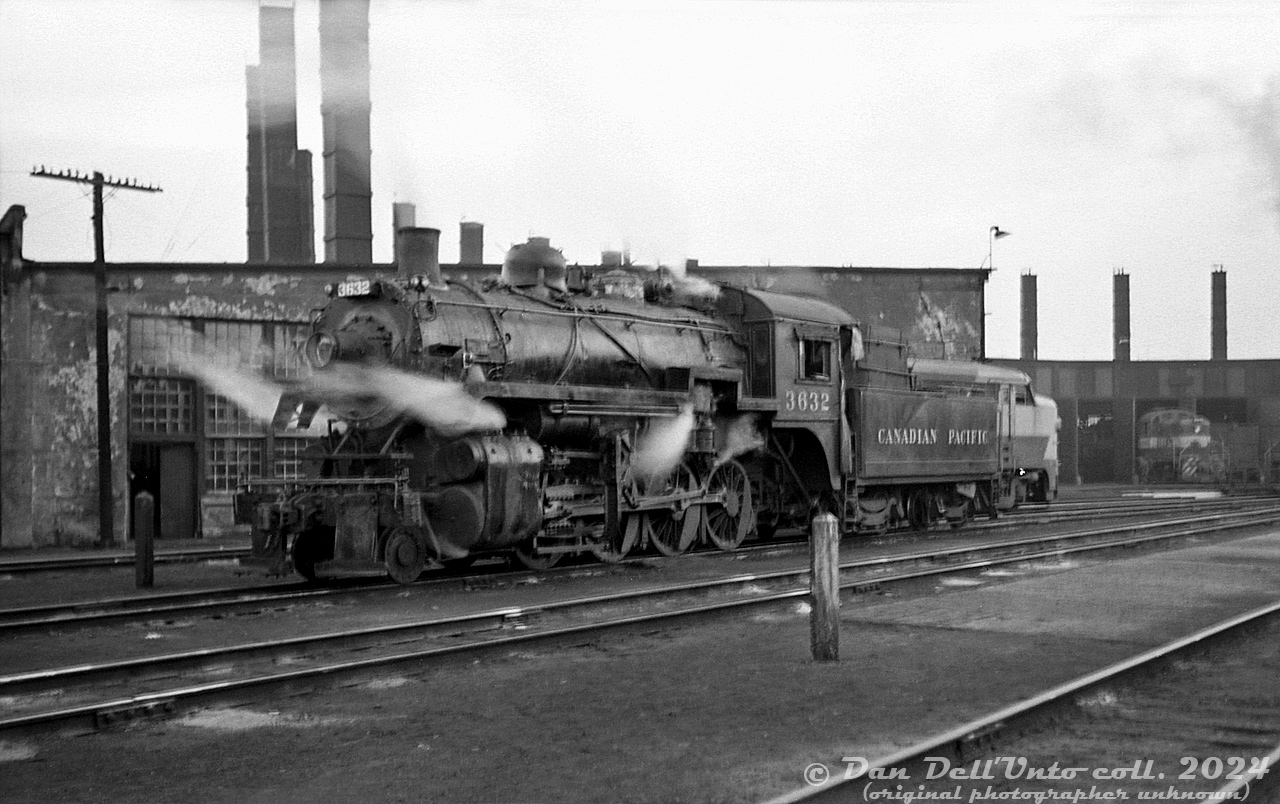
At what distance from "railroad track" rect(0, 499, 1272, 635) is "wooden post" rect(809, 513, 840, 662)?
4874 mm

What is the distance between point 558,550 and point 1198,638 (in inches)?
266

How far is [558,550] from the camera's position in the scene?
13297 millimetres

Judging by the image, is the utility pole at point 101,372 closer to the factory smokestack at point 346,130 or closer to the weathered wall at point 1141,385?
the factory smokestack at point 346,130

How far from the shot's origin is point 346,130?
24.1 m

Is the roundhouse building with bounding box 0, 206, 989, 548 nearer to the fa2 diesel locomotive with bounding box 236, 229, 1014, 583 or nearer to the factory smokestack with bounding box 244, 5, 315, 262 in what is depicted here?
the fa2 diesel locomotive with bounding box 236, 229, 1014, 583

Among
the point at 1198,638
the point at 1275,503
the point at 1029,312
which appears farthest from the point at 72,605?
the point at 1029,312

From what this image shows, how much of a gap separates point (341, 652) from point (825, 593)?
309cm

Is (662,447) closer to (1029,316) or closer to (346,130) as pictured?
(346,130)

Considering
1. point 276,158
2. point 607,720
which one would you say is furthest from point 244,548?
point 276,158

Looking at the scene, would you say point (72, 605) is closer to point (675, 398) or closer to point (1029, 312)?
point (675, 398)

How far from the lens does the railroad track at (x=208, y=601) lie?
992 cm

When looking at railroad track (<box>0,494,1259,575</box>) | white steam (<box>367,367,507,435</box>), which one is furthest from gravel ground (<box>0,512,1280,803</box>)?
railroad track (<box>0,494,1259,575</box>)

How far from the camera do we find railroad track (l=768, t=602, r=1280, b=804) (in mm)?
4906

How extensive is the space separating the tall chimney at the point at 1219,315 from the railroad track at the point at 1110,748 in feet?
178
